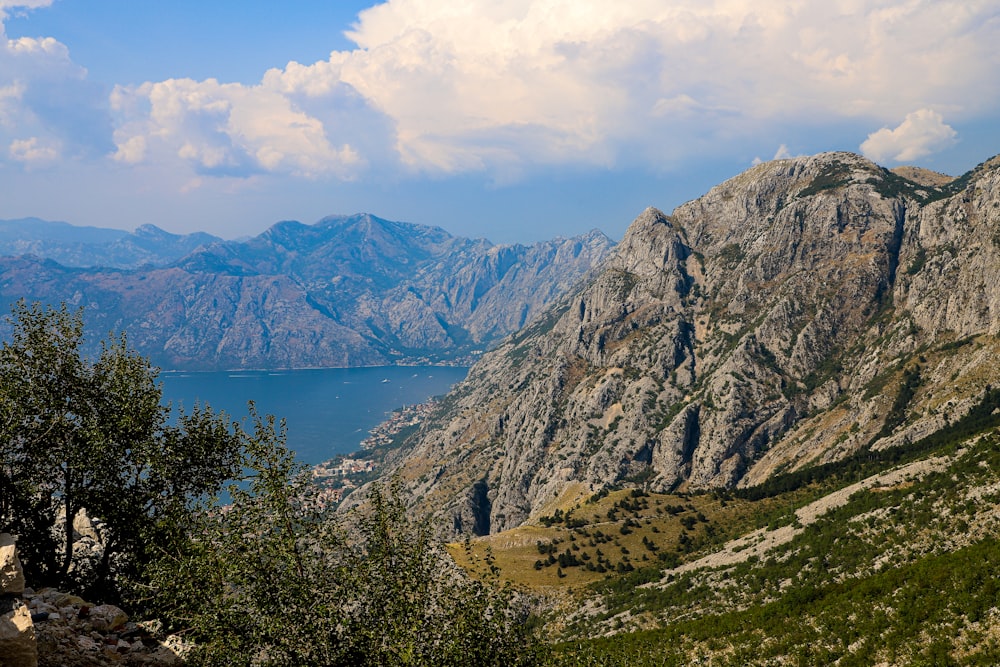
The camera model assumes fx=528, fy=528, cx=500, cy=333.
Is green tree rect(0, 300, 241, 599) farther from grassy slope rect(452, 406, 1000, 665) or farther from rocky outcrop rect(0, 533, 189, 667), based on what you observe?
grassy slope rect(452, 406, 1000, 665)

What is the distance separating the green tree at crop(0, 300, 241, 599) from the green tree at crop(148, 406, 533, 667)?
29.7 ft

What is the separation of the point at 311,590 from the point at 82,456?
804 inches

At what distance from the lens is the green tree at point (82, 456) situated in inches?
1268

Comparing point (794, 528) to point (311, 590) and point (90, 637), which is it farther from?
point (90, 637)

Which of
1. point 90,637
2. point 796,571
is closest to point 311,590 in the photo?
point 90,637

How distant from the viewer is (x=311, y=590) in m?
22.9

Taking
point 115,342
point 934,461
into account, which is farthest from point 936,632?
point 934,461

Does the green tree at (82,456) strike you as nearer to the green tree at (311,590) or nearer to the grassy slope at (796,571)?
the green tree at (311,590)

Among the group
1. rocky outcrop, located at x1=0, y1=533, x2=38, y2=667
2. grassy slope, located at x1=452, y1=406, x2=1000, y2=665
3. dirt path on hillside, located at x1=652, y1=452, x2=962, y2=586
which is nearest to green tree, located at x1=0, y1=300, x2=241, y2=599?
rocky outcrop, located at x1=0, y1=533, x2=38, y2=667

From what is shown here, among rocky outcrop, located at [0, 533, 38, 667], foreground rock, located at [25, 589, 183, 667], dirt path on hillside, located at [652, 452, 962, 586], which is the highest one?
rocky outcrop, located at [0, 533, 38, 667]

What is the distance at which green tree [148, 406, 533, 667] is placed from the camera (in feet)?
71.4

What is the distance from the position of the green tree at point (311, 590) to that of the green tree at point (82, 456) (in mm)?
9064

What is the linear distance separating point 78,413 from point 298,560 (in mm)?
21848

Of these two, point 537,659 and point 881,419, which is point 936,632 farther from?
point 881,419
